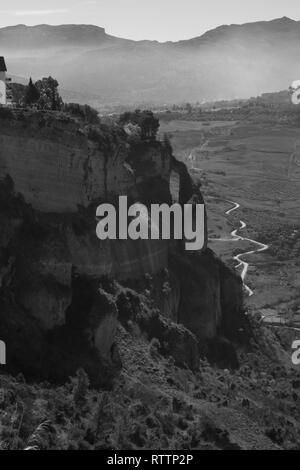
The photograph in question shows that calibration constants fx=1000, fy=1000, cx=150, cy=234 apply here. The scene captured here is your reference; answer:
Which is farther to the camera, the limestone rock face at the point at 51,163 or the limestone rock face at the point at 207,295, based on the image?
the limestone rock face at the point at 207,295

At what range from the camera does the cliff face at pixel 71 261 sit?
38.6 metres

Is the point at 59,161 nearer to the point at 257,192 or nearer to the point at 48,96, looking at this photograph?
the point at 48,96

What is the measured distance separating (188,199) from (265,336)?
8940 mm

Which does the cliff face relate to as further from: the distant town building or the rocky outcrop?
the distant town building

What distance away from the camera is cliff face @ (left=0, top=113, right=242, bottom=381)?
3859 cm

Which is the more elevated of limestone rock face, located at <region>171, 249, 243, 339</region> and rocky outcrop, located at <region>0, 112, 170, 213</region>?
rocky outcrop, located at <region>0, 112, 170, 213</region>

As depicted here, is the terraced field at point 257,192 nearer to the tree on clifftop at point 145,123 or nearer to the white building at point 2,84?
the tree on clifftop at point 145,123

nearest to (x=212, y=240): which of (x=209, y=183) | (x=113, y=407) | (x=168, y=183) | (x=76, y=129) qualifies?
(x=209, y=183)

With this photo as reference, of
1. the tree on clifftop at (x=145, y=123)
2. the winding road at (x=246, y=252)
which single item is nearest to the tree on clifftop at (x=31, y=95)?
the tree on clifftop at (x=145, y=123)

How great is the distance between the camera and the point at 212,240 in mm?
99812

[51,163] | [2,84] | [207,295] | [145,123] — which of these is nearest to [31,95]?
[2,84]

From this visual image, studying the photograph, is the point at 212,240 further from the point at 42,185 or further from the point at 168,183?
the point at 42,185

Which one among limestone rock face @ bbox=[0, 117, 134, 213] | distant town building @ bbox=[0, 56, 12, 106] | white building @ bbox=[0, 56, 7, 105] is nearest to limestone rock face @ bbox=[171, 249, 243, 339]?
limestone rock face @ bbox=[0, 117, 134, 213]

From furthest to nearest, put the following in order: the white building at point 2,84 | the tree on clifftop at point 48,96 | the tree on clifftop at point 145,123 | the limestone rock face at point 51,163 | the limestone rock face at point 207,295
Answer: the tree on clifftop at point 145,123, the limestone rock face at point 207,295, the tree on clifftop at point 48,96, the white building at point 2,84, the limestone rock face at point 51,163
